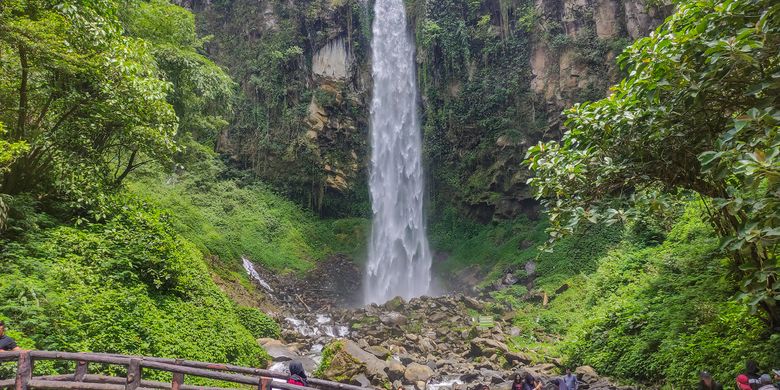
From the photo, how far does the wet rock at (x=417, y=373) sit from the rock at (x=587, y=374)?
Result: 3.62 metres

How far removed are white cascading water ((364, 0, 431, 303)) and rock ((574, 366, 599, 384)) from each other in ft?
54.3

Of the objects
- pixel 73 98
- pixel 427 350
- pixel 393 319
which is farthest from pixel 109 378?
pixel 393 319

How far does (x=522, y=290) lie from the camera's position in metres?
19.4

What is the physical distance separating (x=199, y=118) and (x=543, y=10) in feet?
67.7

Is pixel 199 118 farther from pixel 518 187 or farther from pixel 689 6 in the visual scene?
pixel 518 187

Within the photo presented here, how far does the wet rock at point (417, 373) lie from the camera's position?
1092 cm

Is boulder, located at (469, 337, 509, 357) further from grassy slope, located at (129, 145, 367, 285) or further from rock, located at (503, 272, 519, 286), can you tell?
grassy slope, located at (129, 145, 367, 285)

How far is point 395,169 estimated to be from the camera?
95.7 ft

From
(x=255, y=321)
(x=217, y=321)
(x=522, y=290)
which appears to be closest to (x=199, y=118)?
(x=255, y=321)

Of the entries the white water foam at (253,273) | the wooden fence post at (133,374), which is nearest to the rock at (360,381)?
the wooden fence post at (133,374)

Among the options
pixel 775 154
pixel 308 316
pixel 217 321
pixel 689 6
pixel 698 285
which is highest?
pixel 689 6

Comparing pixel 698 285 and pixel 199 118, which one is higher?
pixel 199 118

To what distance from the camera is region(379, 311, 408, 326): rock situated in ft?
52.0

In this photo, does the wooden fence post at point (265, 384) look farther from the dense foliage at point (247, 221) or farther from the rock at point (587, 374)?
the dense foliage at point (247, 221)
